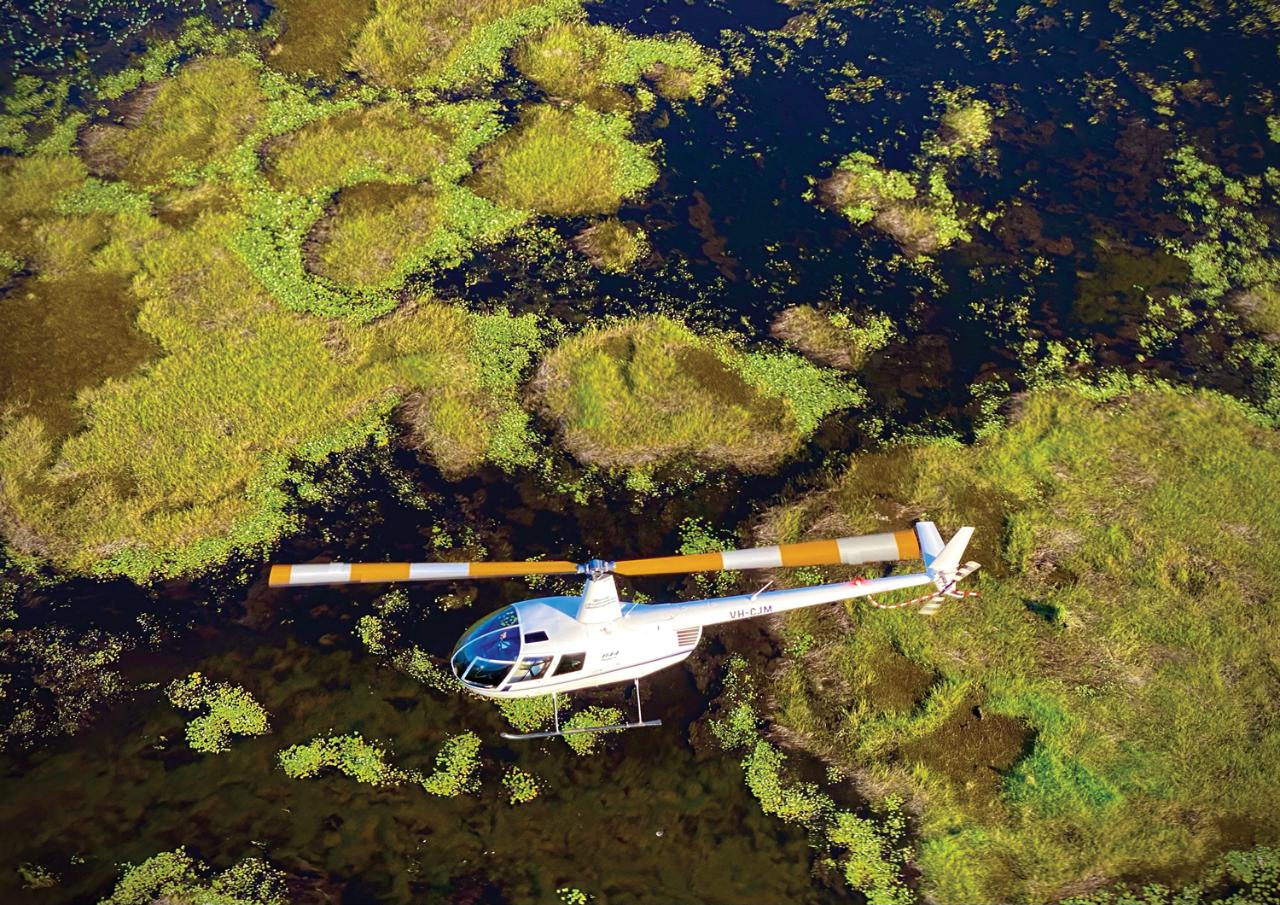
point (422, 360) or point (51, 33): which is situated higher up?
point (51, 33)

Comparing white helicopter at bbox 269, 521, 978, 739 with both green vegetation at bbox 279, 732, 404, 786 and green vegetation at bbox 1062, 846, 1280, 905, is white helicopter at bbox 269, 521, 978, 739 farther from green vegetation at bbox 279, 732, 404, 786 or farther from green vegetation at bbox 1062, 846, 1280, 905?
green vegetation at bbox 1062, 846, 1280, 905

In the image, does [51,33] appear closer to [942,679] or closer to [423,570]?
[423,570]

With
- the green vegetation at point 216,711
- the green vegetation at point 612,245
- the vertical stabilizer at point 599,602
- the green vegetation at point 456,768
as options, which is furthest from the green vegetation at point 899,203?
the green vegetation at point 216,711

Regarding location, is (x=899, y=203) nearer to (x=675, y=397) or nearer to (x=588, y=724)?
(x=675, y=397)

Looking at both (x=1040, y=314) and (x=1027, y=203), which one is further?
(x=1027, y=203)

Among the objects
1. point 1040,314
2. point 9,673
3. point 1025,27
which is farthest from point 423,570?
point 1025,27

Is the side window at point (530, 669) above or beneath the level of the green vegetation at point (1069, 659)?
above

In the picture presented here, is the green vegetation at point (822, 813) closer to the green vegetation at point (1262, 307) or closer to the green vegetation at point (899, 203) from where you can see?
the green vegetation at point (899, 203)
